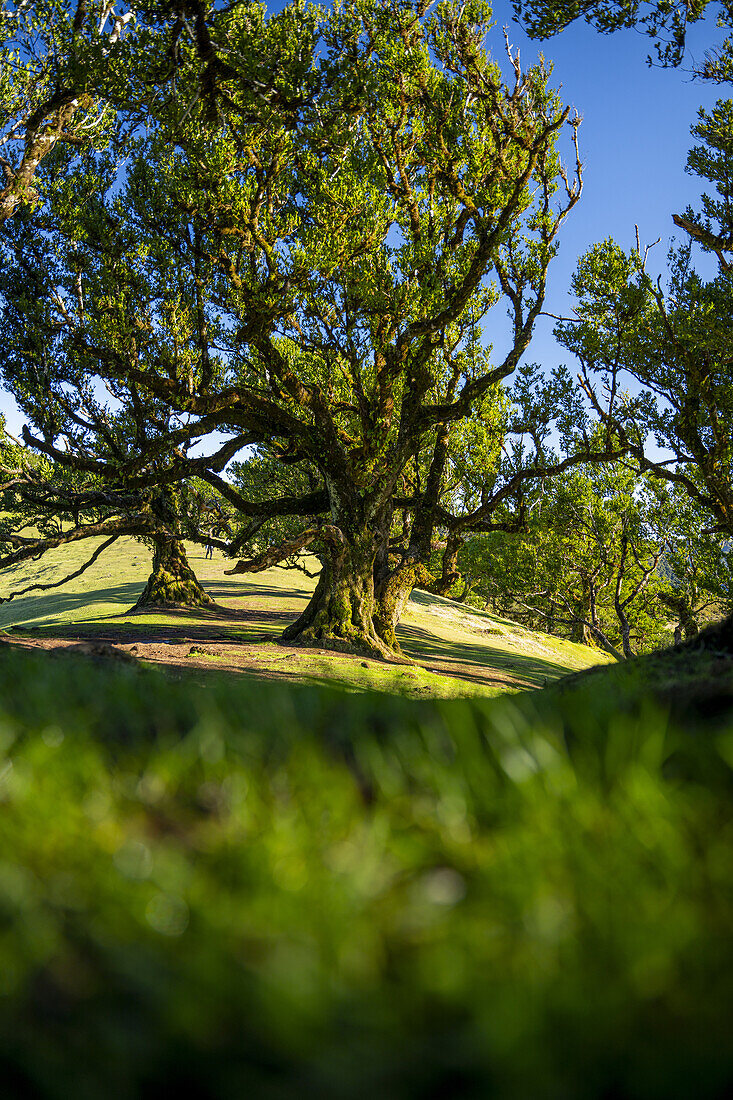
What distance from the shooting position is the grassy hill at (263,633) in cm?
995

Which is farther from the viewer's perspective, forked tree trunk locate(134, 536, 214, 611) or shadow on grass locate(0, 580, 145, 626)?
shadow on grass locate(0, 580, 145, 626)

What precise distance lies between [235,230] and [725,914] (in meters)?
13.2

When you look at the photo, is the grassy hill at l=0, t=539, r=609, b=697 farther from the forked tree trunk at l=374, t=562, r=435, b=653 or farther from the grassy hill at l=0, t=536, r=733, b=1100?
the grassy hill at l=0, t=536, r=733, b=1100

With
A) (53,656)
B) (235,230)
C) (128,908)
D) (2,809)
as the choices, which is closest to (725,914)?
(128,908)

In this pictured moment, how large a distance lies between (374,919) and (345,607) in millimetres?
13354

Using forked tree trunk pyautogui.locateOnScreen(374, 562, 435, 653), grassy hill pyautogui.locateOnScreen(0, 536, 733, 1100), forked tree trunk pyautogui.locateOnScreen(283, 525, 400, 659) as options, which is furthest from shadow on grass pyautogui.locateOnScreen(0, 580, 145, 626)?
grassy hill pyautogui.locateOnScreen(0, 536, 733, 1100)

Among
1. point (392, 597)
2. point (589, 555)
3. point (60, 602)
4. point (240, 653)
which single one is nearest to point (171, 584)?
point (392, 597)

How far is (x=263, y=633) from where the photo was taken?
15484 mm

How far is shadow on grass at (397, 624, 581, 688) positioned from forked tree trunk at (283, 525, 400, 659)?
78.9 inches

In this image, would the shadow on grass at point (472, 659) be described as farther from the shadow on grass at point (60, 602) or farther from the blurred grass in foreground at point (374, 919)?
the shadow on grass at point (60, 602)

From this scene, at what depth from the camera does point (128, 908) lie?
816mm

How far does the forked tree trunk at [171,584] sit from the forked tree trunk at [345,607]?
24.0ft

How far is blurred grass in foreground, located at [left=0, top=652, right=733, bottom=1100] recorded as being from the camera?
61cm

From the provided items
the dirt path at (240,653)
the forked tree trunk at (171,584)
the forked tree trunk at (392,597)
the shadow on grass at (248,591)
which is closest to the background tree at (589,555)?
the forked tree trunk at (392,597)
